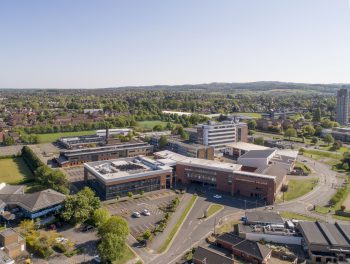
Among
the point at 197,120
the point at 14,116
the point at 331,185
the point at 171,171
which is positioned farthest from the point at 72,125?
the point at 331,185

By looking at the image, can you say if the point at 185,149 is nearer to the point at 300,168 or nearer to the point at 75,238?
the point at 300,168

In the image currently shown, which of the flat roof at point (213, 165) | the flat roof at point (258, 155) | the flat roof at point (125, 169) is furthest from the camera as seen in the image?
the flat roof at point (258, 155)

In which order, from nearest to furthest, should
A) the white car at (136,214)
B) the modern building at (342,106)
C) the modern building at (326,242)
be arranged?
1. the modern building at (326,242)
2. the white car at (136,214)
3. the modern building at (342,106)

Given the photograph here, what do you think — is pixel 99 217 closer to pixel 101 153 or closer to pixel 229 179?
pixel 229 179

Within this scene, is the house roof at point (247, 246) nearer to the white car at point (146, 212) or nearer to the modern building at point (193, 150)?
the white car at point (146, 212)

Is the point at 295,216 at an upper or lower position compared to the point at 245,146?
lower

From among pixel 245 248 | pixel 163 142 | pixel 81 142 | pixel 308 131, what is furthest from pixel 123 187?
pixel 308 131

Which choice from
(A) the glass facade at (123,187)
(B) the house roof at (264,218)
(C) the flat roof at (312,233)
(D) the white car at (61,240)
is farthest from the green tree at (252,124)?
(D) the white car at (61,240)
